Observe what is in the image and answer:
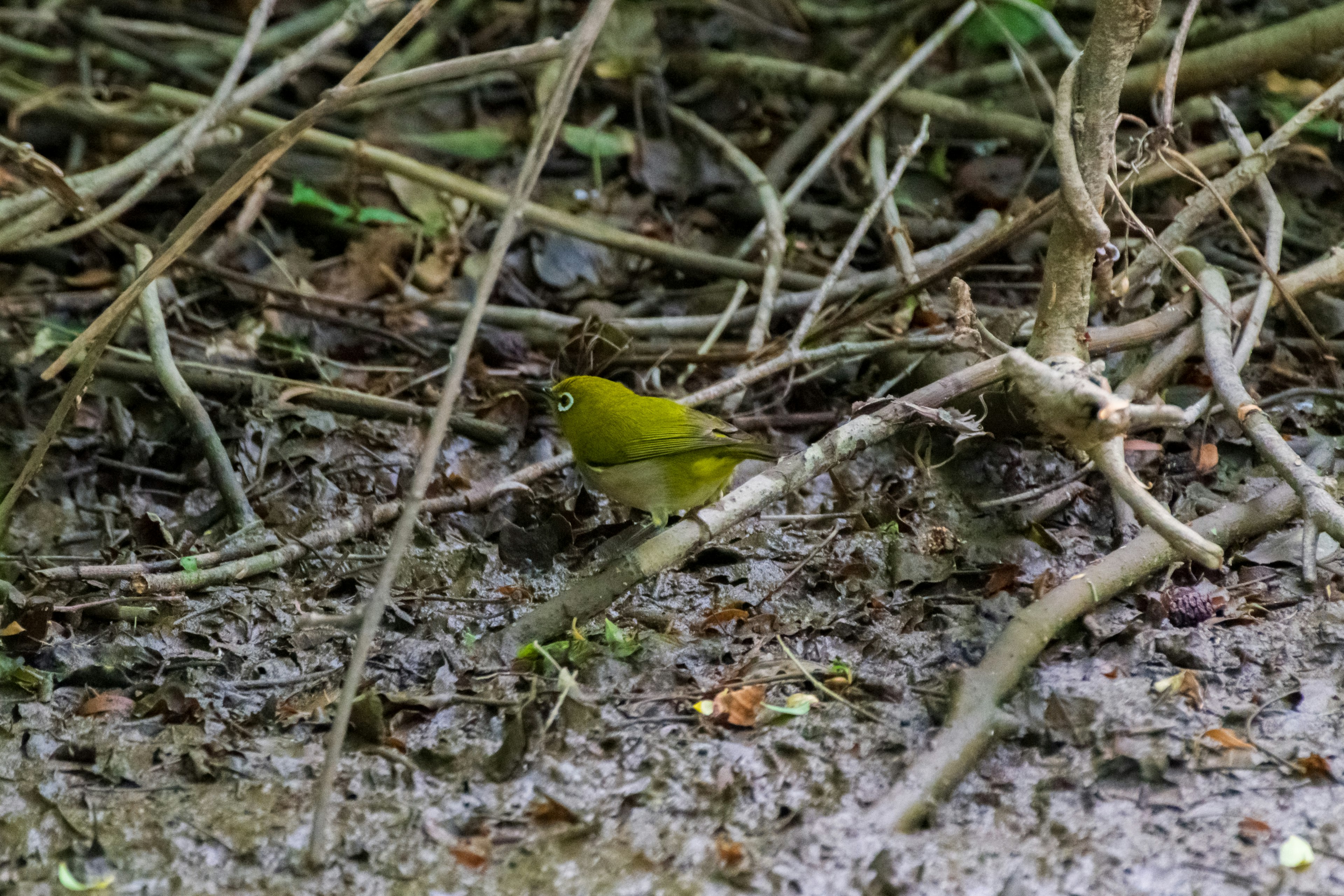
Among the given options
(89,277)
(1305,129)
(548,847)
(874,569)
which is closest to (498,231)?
(548,847)

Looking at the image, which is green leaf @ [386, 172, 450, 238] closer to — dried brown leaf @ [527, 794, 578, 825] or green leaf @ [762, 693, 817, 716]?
green leaf @ [762, 693, 817, 716]

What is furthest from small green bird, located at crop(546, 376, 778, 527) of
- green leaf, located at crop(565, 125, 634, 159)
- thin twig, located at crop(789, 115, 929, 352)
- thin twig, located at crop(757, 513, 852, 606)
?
green leaf, located at crop(565, 125, 634, 159)

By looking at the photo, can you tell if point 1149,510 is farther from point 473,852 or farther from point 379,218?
point 379,218

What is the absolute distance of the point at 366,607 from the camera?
2600 mm

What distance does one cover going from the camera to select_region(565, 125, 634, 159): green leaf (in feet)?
22.6

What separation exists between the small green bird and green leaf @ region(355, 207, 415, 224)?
2.30 m

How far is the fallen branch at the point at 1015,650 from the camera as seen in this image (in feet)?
9.92

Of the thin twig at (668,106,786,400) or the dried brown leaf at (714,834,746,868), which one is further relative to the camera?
the thin twig at (668,106,786,400)

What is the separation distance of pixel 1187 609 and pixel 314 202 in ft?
15.5

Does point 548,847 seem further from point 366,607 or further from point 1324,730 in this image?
point 1324,730

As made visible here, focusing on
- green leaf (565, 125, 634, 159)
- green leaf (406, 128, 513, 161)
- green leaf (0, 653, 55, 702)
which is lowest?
green leaf (0, 653, 55, 702)

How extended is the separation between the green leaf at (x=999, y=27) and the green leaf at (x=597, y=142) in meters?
2.09

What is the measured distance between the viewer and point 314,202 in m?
6.39

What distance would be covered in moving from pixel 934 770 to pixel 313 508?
2761 mm
